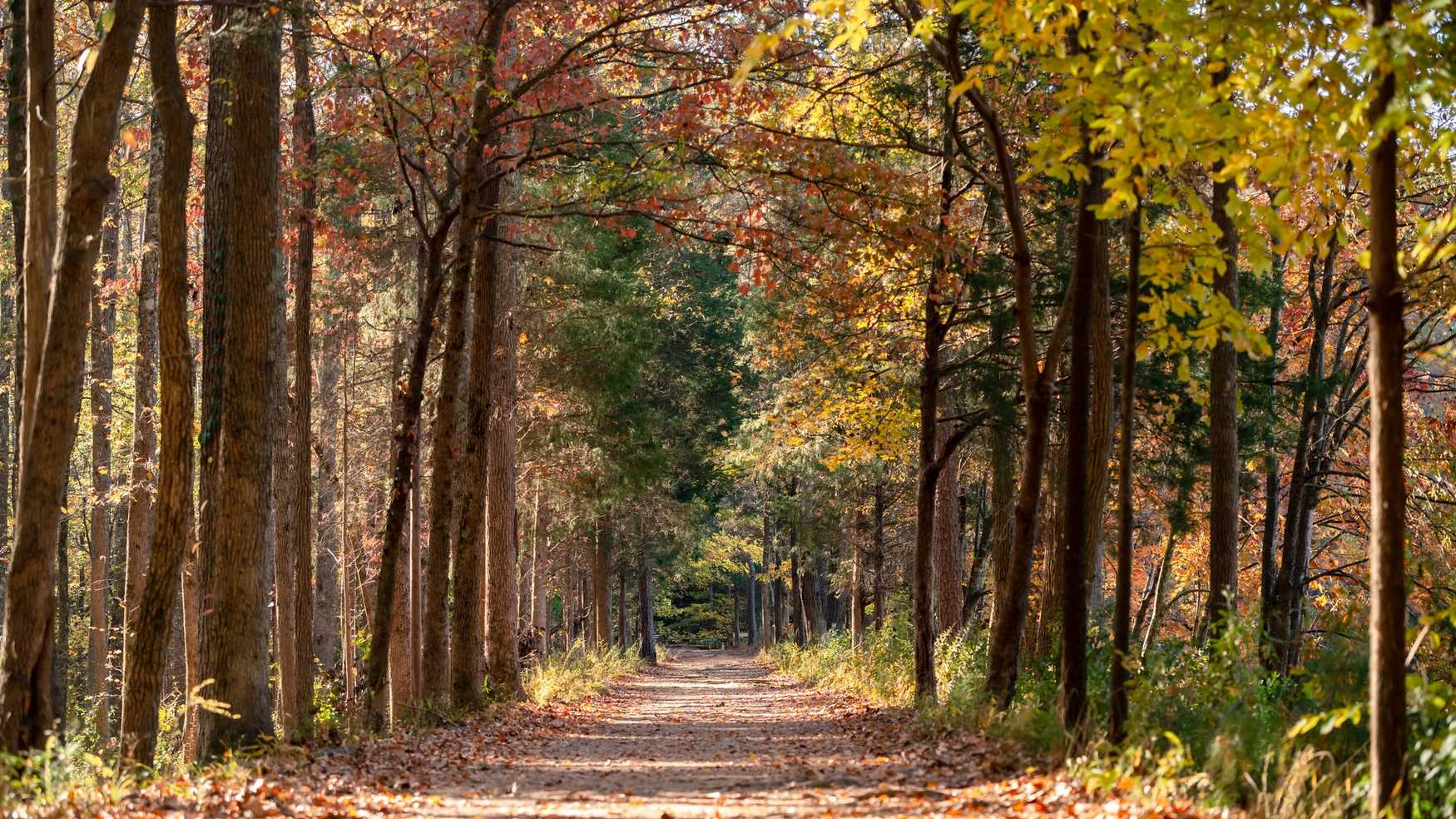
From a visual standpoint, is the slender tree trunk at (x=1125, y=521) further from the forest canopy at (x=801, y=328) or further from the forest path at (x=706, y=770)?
the forest path at (x=706, y=770)

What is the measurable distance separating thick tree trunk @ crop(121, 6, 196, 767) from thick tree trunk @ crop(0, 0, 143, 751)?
521mm

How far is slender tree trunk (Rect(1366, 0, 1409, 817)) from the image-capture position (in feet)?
15.5

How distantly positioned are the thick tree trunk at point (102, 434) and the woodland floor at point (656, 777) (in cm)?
823

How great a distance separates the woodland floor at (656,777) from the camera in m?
6.91

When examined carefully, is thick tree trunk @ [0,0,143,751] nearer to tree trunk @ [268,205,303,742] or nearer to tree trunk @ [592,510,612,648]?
tree trunk @ [268,205,303,742]

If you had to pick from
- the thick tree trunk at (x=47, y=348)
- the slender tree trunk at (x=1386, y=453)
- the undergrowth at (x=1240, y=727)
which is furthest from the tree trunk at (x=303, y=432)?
the slender tree trunk at (x=1386, y=453)

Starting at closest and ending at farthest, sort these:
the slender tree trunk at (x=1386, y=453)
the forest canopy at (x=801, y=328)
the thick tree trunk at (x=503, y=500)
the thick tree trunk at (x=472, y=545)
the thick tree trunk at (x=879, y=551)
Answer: the slender tree trunk at (x=1386, y=453), the forest canopy at (x=801, y=328), the thick tree trunk at (x=472, y=545), the thick tree trunk at (x=503, y=500), the thick tree trunk at (x=879, y=551)

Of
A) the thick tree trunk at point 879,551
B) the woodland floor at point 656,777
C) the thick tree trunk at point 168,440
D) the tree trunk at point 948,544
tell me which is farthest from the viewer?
the thick tree trunk at point 879,551

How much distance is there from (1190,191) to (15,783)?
22.3ft

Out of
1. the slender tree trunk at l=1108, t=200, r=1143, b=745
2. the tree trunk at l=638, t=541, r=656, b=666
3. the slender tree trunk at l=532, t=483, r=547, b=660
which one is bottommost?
the tree trunk at l=638, t=541, r=656, b=666

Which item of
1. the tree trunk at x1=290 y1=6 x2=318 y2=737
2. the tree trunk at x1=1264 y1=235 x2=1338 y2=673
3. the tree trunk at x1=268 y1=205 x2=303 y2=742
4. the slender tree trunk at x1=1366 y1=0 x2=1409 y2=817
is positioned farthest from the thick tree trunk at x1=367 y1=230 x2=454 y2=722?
the tree trunk at x1=1264 y1=235 x2=1338 y2=673

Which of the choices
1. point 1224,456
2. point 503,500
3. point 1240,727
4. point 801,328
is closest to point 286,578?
point 503,500

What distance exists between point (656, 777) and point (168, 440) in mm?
4418

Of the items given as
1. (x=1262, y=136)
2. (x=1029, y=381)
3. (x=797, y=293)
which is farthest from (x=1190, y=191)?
(x=797, y=293)
